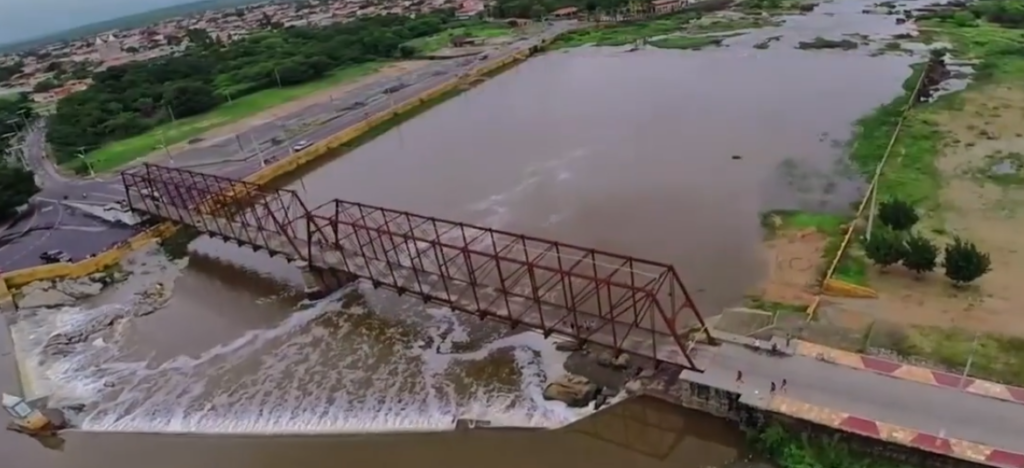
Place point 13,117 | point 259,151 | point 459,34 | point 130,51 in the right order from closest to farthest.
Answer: point 259,151
point 13,117
point 459,34
point 130,51

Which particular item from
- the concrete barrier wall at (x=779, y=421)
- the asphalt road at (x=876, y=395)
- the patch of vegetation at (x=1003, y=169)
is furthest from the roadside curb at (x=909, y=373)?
the patch of vegetation at (x=1003, y=169)

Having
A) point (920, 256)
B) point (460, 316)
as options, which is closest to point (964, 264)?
point (920, 256)

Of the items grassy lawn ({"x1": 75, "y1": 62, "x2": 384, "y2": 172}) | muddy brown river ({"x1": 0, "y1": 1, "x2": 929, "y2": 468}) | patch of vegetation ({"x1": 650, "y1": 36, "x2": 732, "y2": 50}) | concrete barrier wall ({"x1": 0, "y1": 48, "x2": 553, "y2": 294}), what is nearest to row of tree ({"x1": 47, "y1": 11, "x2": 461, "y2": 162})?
grassy lawn ({"x1": 75, "y1": 62, "x2": 384, "y2": 172})

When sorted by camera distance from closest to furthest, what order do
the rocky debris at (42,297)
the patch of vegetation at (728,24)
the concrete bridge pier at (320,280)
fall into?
the concrete bridge pier at (320,280) → the rocky debris at (42,297) → the patch of vegetation at (728,24)

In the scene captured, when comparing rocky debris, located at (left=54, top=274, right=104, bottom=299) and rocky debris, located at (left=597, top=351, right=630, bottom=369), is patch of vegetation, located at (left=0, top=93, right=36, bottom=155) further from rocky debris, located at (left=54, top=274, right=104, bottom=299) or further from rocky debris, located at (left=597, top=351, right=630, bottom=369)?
rocky debris, located at (left=597, top=351, right=630, bottom=369)

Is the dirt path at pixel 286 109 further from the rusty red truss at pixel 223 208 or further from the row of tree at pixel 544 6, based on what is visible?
the row of tree at pixel 544 6

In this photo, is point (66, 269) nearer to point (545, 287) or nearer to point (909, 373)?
point (545, 287)
